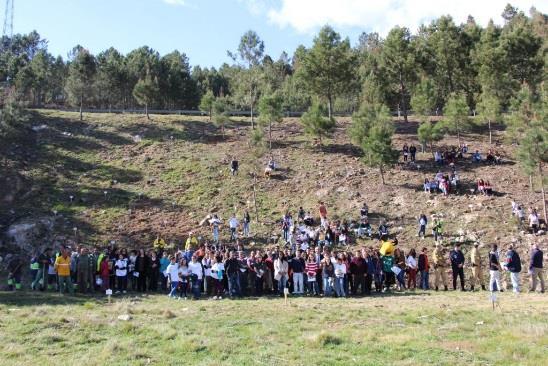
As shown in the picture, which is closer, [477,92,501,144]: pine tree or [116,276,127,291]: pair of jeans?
[116,276,127,291]: pair of jeans

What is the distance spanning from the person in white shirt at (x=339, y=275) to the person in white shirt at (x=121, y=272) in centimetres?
772

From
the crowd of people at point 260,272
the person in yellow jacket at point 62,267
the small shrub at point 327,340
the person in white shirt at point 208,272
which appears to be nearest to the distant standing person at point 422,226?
the crowd of people at point 260,272

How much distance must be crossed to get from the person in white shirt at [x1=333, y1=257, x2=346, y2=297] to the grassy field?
195 cm

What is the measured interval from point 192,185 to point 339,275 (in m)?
20.4

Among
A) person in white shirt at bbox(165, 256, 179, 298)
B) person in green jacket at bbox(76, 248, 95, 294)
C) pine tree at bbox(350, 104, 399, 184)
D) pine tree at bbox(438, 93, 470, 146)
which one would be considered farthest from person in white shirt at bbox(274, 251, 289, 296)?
pine tree at bbox(438, 93, 470, 146)

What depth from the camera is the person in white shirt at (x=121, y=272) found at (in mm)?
19781

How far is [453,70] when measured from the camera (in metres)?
53.8

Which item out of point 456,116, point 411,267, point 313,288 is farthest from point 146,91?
point 411,267

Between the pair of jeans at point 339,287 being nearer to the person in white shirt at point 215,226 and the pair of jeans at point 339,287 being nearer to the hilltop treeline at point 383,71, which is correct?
the person in white shirt at point 215,226

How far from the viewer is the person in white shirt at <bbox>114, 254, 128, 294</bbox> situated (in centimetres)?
1978

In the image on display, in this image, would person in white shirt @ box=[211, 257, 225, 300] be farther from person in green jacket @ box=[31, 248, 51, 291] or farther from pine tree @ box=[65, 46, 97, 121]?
pine tree @ box=[65, 46, 97, 121]

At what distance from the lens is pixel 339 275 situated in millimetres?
18516

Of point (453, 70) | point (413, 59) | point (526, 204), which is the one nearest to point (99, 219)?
point (526, 204)

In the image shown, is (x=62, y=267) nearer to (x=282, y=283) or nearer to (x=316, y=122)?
(x=282, y=283)
